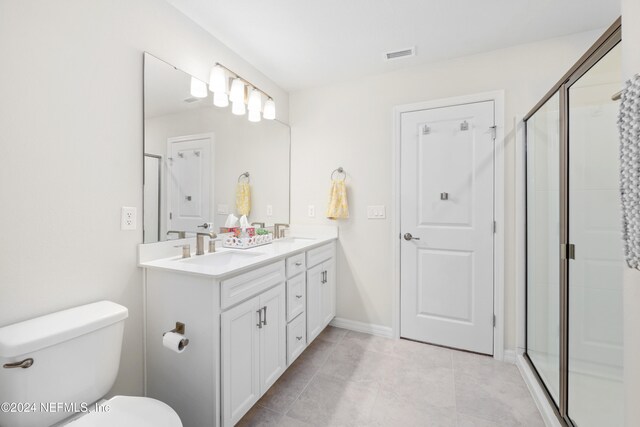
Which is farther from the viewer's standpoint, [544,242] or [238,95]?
[238,95]

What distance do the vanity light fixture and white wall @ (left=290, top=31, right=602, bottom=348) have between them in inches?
18.2

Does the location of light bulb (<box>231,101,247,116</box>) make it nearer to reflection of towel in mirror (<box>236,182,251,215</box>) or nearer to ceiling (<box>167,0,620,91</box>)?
ceiling (<box>167,0,620,91</box>)

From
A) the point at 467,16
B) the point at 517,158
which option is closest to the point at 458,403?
the point at 517,158

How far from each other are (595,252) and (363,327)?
5.91ft

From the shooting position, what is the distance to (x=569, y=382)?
4.62ft

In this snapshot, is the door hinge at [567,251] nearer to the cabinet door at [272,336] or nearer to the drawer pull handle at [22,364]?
the cabinet door at [272,336]

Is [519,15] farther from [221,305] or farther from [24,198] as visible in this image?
[24,198]

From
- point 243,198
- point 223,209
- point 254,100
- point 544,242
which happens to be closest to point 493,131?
point 544,242

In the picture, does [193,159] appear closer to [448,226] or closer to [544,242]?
[448,226]

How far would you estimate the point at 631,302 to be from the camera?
2.84 feet

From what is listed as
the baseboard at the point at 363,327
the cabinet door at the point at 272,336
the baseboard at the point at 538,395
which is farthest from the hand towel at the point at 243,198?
the baseboard at the point at 538,395

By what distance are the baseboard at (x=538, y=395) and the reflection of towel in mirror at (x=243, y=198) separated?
89.4 inches

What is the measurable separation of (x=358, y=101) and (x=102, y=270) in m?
2.29

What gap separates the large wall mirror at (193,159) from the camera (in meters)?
1.61
